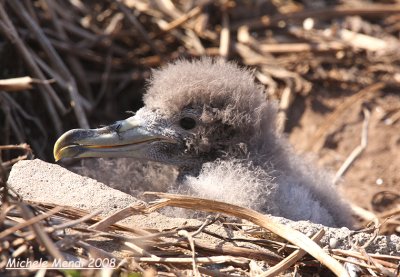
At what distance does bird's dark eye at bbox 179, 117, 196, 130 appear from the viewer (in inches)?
128

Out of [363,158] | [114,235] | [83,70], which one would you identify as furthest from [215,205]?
[83,70]

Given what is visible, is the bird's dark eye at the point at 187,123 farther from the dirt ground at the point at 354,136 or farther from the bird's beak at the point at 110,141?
the dirt ground at the point at 354,136

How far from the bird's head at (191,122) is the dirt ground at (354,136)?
40.9 inches

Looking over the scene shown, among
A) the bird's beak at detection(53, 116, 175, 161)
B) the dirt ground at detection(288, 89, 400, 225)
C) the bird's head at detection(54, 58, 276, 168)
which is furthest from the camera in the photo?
the dirt ground at detection(288, 89, 400, 225)

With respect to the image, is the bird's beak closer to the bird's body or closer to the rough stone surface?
the bird's body

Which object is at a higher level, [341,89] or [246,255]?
[246,255]

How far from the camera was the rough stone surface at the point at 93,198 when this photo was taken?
2600mm

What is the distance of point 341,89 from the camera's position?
4.70 meters

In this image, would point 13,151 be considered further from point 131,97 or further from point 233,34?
point 233,34

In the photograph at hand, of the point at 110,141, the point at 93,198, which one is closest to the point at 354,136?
the point at 110,141

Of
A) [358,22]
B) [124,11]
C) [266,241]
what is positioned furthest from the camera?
[358,22]

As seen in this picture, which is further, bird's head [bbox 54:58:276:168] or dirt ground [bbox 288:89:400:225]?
dirt ground [bbox 288:89:400:225]

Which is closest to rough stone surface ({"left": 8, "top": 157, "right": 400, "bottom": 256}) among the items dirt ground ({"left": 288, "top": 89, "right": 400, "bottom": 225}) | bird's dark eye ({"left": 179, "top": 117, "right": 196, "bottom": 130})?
bird's dark eye ({"left": 179, "top": 117, "right": 196, "bottom": 130})

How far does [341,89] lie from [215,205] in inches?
94.1
